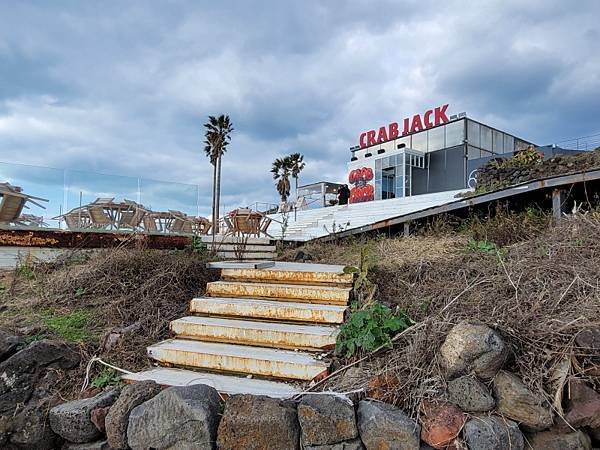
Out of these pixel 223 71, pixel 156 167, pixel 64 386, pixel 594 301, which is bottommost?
pixel 64 386

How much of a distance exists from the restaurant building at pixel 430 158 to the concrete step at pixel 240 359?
21.4 meters

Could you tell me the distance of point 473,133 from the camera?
76.5ft

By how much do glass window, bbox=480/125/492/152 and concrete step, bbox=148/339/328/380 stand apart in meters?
24.7

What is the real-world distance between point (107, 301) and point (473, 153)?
23720 millimetres

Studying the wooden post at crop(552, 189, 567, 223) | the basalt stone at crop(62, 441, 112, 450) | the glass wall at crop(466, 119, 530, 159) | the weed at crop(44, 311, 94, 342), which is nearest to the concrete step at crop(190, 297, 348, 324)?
the weed at crop(44, 311, 94, 342)

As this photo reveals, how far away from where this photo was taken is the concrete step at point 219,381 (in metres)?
2.46

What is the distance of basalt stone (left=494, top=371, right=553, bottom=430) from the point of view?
1954 millimetres

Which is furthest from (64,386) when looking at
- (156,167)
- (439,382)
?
(156,167)

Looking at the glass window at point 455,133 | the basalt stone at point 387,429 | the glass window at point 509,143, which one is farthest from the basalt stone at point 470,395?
the glass window at point 509,143

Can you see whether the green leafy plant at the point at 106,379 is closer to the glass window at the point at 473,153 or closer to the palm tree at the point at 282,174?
the glass window at the point at 473,153

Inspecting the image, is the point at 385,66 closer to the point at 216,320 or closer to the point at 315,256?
the point at 315,256

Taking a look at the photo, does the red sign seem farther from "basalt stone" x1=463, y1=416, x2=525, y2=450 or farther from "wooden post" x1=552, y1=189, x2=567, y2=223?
"basalt stone" x1=463, y1=416, x2=525, y2=450

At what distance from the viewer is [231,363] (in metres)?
2.81

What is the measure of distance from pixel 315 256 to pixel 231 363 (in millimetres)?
3314
